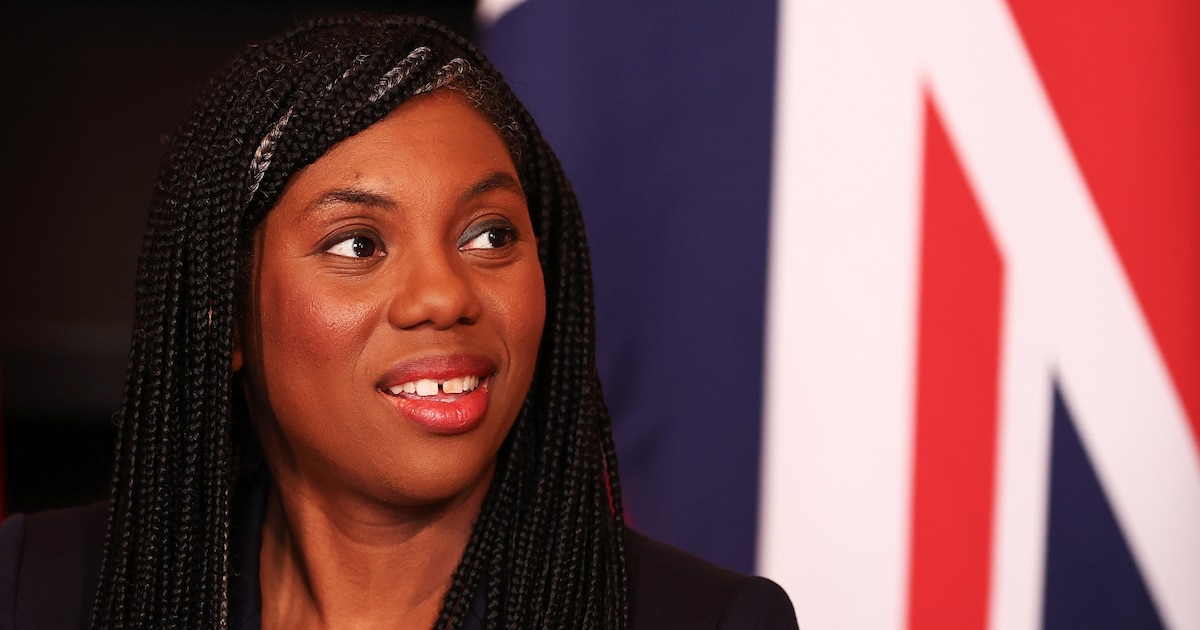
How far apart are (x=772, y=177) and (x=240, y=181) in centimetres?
68

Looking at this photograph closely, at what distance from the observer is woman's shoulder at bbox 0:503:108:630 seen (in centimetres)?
162

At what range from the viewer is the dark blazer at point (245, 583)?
1.52 m

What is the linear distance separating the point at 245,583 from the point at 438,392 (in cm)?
41

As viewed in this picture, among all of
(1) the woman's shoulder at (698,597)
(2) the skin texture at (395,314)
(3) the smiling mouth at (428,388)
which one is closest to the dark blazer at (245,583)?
(1) the woman's shoulder at (698,597)

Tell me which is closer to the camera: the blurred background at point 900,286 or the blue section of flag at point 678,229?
the blurred background at point 900,286

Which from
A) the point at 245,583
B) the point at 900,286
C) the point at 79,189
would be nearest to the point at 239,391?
the point at 245,583

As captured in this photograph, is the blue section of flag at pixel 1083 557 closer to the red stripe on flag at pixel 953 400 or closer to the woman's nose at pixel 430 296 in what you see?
the red stripe on flag at pixel 953 400

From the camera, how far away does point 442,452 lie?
1.41 m

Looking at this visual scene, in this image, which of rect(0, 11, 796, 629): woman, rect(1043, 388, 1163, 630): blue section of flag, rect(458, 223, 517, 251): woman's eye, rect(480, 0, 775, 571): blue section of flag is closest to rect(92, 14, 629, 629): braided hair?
rect(0, 11, 796, 629): woman

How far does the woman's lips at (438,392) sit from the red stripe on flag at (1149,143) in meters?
0.69

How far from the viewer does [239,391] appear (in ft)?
5.35

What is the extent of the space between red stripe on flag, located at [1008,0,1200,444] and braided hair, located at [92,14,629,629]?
0.59 metres

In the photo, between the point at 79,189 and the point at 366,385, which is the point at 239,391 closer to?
the point at 366,385

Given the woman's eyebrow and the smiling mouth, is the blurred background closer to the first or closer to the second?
the woman's eyebrow
